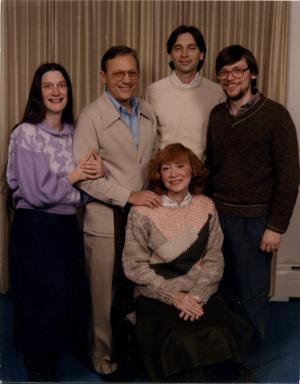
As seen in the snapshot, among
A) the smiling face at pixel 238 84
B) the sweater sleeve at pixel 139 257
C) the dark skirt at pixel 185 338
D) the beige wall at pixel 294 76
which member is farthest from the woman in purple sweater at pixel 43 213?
the beige wall at pixel 294 76

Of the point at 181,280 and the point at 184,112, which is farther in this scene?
the point at 184,112

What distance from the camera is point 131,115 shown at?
2.17 m

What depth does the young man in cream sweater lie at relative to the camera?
225cm

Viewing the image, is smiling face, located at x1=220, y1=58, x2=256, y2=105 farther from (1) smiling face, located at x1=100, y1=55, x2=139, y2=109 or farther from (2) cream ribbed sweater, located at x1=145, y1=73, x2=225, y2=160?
(1) smiling face, located at x1=100, y1=55, x2=139, y2=109

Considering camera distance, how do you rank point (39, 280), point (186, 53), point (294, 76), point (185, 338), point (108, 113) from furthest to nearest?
point (294, 76)
point (186, 53)
point (108, 113)
point (39, 280)
point (185, 338)

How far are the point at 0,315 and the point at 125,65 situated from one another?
4.98ft

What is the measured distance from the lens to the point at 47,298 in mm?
2000

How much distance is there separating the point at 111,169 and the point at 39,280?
56 cm

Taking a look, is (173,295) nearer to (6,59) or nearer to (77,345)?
(77,345)

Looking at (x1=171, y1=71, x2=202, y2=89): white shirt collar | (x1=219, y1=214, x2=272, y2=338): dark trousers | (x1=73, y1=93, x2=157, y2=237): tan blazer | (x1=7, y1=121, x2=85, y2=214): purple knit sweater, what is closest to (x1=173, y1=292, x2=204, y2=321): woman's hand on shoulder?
(x1=219, y1=214, x2=272, y2=338): dark trousers

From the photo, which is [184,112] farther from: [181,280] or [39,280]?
[39,280]

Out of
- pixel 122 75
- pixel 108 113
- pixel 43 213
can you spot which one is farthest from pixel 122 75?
pixel 43 213

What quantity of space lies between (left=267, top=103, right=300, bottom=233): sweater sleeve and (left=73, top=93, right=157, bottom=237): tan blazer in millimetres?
560

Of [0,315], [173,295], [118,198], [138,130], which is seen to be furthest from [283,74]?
[0,315]
